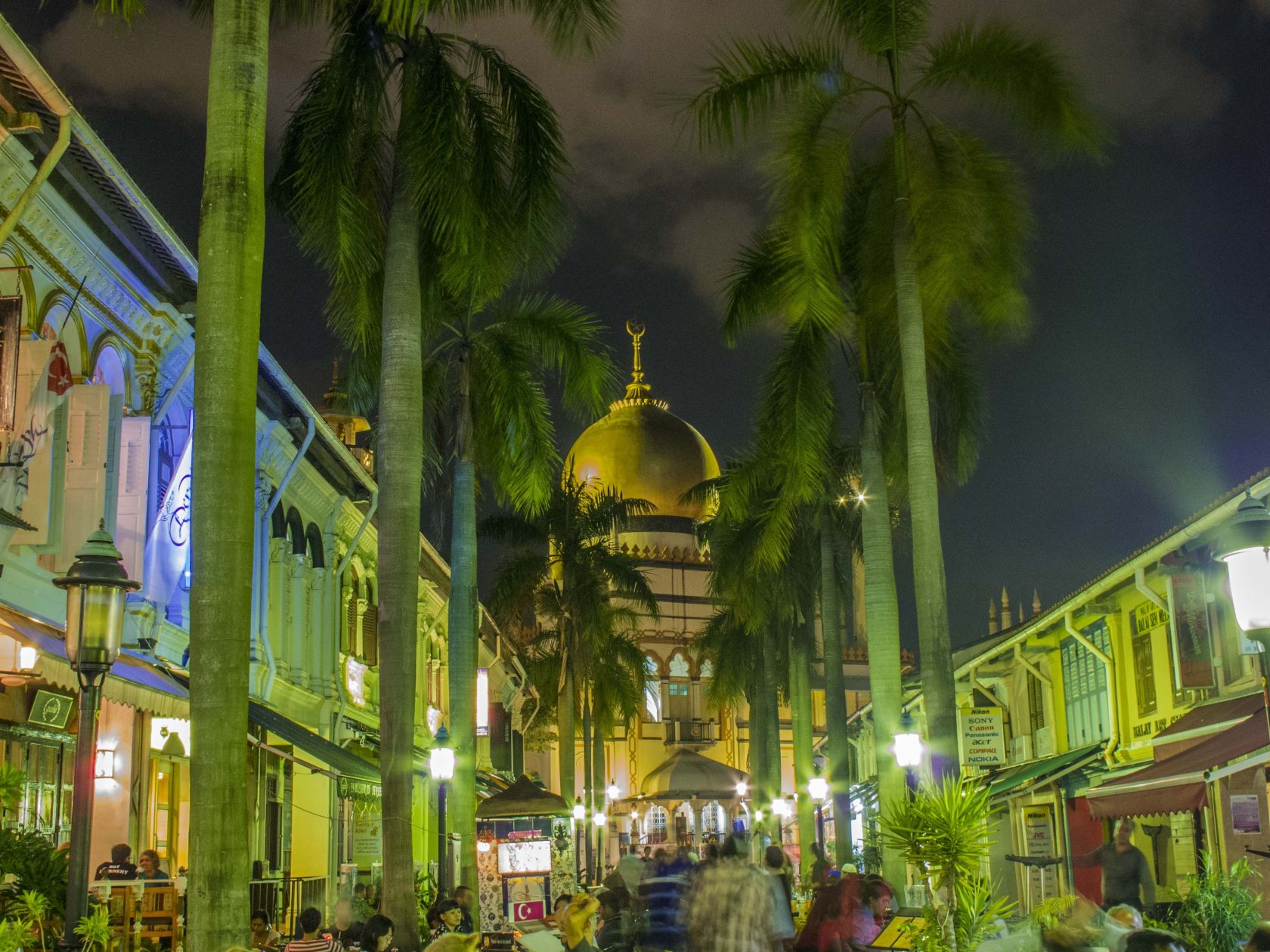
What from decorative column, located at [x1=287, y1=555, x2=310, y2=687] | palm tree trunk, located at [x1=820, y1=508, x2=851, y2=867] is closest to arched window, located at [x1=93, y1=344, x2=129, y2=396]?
decorative column, located at [x1=287, y1=555, x2=310, y2=687]

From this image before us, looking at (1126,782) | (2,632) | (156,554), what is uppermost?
(156,554)

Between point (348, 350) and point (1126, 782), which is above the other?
point (348, 350)

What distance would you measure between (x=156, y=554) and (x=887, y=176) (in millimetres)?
11353

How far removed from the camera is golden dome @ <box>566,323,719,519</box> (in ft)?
264

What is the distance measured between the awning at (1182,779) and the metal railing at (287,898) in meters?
10.9

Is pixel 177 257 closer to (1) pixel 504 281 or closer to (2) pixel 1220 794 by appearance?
(1) pixel 504 281

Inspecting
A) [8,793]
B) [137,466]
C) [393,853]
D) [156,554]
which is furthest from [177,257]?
[8,793]

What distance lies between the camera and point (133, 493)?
18188 millimetres

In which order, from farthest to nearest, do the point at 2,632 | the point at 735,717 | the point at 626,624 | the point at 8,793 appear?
the point at 735,717
the point at 626,624
the point at 2,632
the point at 8,793

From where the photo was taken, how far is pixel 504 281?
61.1ft

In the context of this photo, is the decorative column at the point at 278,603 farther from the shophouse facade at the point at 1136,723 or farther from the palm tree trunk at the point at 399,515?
the shophouse facade at the point at 1136,723

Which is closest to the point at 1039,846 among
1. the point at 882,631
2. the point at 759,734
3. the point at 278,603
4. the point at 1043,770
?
the point at 1043,770

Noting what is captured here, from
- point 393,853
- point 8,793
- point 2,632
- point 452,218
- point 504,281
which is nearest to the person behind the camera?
point 8,793

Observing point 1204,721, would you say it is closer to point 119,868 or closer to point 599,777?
point 119,868
